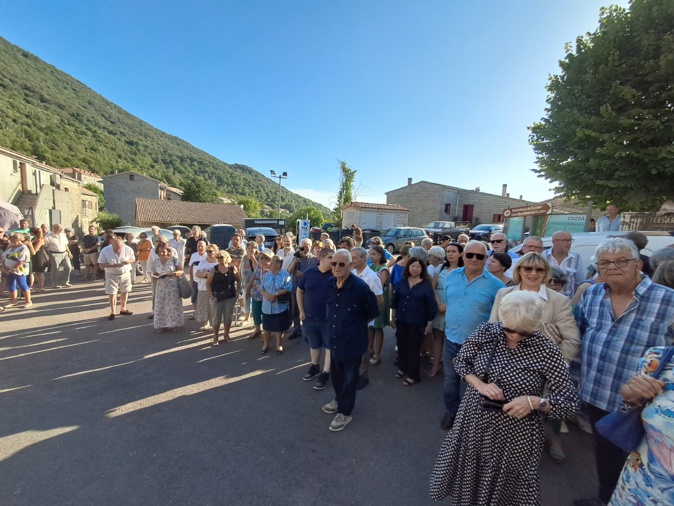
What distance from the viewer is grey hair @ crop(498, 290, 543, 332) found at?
1597 millimetres

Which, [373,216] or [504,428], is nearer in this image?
[504,428]

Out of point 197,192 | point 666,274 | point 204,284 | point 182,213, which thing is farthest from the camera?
point 197,192

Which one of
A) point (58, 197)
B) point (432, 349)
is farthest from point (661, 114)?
point (58, 197)

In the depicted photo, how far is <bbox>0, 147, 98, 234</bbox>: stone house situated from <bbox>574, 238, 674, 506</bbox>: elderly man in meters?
25.2

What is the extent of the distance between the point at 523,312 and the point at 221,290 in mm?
4675

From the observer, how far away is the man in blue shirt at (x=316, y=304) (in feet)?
12.2

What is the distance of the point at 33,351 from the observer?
4656mm

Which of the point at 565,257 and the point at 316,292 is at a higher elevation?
the point at 565,257

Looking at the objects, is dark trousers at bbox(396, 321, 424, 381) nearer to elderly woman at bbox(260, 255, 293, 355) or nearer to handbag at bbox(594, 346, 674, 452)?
elderly woman at bbox(260, 255, 293, 355)

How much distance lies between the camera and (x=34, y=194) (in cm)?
2008

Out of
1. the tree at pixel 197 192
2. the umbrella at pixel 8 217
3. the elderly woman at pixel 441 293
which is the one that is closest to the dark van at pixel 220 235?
the umbrella at pixel 8 217

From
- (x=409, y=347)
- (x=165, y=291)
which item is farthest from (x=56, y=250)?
(x=409, y=347)

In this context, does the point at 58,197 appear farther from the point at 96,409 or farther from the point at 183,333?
the point at 96,409

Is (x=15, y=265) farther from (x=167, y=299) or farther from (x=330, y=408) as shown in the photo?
(x=330, y=408)
